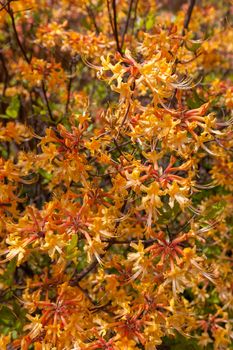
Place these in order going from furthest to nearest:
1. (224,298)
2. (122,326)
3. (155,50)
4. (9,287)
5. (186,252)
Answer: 1. (224,298)
2. (9,287)
3. (155,50)
4. (122,326)
5. (186,252)

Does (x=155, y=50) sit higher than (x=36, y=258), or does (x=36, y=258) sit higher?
(x=155, y=50)

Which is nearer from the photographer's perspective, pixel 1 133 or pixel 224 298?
pixel 1 133

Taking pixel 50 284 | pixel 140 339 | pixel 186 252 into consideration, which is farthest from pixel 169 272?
pixel 50 284

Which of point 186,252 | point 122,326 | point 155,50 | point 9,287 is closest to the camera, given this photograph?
point 186,252

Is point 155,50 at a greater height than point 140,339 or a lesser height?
greater

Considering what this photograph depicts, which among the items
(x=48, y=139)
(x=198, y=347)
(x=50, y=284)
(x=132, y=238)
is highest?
(x=48, y=139)

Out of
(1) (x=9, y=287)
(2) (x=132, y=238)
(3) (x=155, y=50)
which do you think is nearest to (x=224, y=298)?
(2) (x=132, y=238)

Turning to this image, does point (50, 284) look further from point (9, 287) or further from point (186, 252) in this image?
point (186, 252)

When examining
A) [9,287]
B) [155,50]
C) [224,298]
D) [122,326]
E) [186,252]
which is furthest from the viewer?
[224,298]

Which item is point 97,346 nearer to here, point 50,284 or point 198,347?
point 50,284
